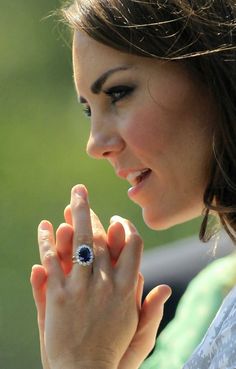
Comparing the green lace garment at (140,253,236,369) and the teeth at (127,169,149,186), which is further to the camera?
the green lace garment at (140,253,236,369)

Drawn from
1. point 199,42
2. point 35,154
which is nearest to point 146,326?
point 199,42

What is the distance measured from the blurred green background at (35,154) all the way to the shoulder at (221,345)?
3.60 m

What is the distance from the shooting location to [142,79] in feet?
6.18

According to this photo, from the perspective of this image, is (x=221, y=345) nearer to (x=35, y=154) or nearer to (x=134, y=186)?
(x=134, y=186)

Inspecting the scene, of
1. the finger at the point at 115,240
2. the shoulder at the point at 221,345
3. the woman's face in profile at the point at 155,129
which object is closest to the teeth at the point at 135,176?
the woman's face in profile at the point at 155,129

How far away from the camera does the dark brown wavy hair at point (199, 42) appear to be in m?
1.85

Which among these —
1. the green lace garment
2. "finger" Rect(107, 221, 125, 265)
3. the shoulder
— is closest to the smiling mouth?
"finger" Rect(107, 221, 125, 265)

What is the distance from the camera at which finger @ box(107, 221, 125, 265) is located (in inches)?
74.4

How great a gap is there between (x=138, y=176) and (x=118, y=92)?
7.6 inches

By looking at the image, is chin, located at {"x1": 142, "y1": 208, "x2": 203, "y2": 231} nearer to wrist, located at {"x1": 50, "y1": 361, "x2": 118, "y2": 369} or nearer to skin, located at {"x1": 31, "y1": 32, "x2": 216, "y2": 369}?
skin, located at {"x1": 31, "y1": 32, "x2": 216, "y2": 369}

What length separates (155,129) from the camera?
188 cm

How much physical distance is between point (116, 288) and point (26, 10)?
5.07 meters

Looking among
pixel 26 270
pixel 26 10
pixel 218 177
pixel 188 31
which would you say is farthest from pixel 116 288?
pixel 26 10

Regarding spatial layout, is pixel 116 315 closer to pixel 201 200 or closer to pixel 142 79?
pixel 201 200
